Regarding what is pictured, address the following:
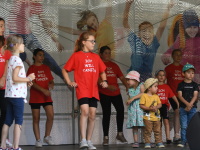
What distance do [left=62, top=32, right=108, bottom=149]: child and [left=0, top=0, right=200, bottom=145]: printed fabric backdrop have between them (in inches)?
73.6

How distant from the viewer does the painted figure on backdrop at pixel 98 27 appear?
34.8ft

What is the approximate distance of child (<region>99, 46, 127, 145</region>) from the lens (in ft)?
33.4

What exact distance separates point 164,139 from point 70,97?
1.99 m

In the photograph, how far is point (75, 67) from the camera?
28.1ft

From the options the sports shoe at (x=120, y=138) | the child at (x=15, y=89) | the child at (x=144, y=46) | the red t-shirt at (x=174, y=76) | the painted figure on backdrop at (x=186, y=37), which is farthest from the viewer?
the painted figure on backdrop at (x=186, y=37)

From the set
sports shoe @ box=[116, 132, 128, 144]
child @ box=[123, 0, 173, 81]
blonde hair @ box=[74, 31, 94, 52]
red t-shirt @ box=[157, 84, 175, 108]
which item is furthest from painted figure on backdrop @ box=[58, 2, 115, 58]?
blonde hair @ box=[74, 31, 94, 52]

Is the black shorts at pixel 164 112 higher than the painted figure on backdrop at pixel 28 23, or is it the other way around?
the painted figure on backdrop at pixel 28 23

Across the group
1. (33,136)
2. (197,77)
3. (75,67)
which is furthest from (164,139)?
(75,67)

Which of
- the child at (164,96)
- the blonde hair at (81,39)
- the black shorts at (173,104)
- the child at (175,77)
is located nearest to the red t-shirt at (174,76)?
the child at (175,77)

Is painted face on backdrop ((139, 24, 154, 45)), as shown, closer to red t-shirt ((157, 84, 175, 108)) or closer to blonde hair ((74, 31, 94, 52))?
red t-shirt ((157, 84, 175, 108))

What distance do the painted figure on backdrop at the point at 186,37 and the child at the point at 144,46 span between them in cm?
23

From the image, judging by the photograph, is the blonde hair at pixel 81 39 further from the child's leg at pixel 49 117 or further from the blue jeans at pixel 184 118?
the blue jeans at pixel 184 118

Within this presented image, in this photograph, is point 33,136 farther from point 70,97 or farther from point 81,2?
point 81,2

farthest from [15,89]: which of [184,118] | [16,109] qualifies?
[184,118]
